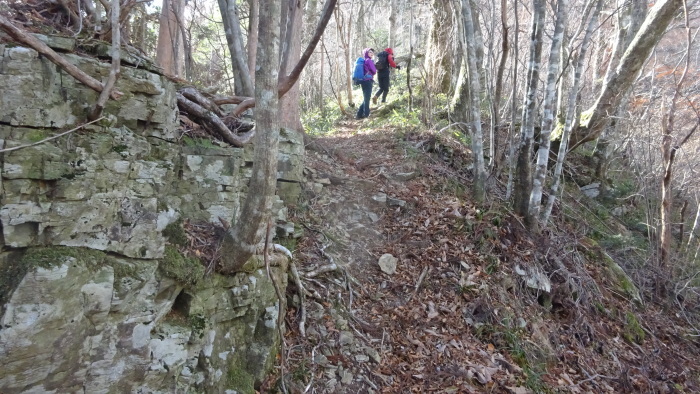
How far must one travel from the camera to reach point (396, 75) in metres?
15.8

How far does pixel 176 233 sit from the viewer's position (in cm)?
364

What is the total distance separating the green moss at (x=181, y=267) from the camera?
3.42 meters

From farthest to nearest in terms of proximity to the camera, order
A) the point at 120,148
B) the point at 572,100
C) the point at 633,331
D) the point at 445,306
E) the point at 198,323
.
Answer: the point at 572,100, the point at 633,331, the point at 445,306, the point at 198,323, the point at 120,148

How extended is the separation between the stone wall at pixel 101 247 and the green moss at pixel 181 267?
5cm

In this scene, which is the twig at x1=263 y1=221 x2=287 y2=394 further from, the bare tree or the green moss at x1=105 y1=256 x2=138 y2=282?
the bare tree

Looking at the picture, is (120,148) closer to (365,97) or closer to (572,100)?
(572,100)

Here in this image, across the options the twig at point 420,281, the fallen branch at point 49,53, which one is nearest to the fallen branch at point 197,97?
the fallen branch at point 49,53

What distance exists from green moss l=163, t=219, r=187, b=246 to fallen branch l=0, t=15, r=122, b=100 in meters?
1.18

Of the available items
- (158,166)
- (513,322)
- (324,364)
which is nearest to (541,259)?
(513,322)

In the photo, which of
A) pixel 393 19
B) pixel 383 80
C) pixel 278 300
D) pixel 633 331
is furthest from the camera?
pixel 393 19

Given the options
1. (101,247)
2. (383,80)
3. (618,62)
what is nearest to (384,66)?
(383,80)

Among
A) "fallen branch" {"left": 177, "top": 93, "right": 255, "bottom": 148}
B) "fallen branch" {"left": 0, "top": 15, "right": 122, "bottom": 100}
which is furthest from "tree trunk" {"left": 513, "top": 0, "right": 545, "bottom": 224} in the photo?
"fallen branch" {"left": 0, "top": 15, "right": 122, "bottom": 100}

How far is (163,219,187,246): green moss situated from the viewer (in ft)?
11.8

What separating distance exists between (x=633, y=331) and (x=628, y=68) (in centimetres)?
470
